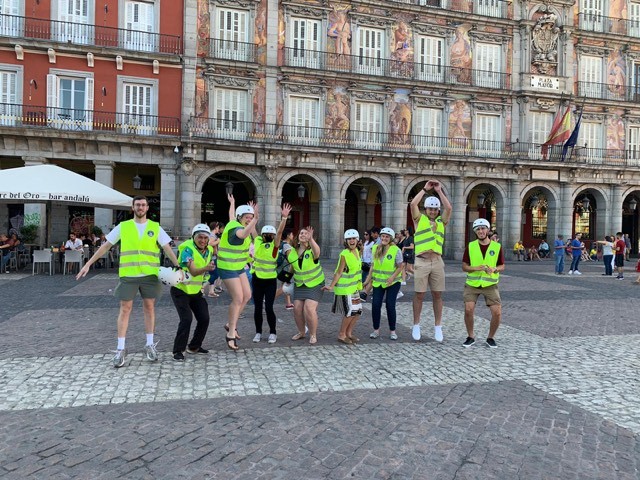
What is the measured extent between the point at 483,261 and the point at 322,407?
3.32 meters

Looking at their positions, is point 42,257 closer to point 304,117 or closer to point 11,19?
point 11,19

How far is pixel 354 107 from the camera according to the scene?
25109 millimetres

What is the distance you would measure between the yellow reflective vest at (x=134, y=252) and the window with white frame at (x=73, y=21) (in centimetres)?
1922

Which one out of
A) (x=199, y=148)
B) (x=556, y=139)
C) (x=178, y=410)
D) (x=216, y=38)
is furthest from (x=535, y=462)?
(x=556, y=139)

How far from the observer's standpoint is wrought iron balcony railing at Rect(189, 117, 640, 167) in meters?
23.5

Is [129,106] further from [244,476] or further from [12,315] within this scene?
[244,476]

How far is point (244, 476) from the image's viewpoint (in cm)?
330

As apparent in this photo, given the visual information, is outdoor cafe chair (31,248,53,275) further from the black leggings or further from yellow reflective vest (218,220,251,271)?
yellow reflective vest (218,220,251,271)

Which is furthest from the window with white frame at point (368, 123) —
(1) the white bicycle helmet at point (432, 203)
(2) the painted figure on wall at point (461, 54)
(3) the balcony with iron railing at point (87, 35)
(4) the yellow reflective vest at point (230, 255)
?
(4) the yellow reflective vest at point (230, 255)

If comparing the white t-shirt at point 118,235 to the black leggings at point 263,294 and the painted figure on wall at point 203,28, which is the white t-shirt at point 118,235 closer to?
the black leggings at point 263,294

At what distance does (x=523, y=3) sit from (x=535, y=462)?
95.5 ft

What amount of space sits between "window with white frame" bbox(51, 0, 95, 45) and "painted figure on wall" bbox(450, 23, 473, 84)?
17.2 meters

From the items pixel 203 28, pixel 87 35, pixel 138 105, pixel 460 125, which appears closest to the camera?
pixel 87 35

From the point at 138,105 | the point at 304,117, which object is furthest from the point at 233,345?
the point at 304,117
